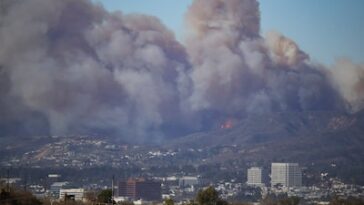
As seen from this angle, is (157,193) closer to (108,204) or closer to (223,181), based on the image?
(223,181)

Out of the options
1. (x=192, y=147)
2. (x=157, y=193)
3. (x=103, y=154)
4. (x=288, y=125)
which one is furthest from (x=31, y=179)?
(x=288, y=125)

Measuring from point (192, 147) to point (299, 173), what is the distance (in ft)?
83.0

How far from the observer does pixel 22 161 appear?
9000 centimetres

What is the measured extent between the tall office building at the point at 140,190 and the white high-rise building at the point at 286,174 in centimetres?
1159

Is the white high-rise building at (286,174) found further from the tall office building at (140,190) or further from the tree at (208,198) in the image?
the tree at (208,198)

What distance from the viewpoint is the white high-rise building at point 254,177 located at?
80.7 meters

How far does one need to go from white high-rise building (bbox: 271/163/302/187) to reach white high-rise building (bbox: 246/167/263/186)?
112 cm

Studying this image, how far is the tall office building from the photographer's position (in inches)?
2576

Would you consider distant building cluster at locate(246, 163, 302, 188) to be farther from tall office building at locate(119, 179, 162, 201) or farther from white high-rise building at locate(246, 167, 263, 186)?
tall office building at locate(119, 179, 162, 201)

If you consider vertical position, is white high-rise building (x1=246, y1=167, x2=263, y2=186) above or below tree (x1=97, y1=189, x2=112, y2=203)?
above

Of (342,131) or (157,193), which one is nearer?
(157,193)

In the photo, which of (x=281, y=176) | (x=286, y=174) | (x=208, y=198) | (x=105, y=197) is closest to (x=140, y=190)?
(x=286, y=174)

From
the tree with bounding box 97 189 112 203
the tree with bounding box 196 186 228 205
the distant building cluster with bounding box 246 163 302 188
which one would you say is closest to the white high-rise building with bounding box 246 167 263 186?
the distant building cluster with bounding box 246 163 302 188

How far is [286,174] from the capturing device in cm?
7931
